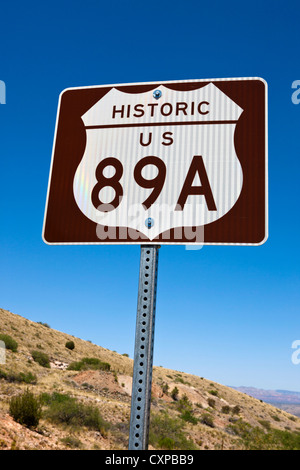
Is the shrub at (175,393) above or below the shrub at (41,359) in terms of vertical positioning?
below

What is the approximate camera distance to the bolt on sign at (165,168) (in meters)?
2.31

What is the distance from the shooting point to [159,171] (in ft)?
8.04

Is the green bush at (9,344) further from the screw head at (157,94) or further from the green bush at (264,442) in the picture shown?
the screw head at (157,94)

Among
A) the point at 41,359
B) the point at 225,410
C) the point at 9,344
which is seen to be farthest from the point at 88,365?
the point at 225,410

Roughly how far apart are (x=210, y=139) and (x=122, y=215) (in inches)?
29.0

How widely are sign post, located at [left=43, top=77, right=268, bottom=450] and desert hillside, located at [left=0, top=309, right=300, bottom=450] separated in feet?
36.5

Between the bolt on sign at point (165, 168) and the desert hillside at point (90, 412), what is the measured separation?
36.5 ft

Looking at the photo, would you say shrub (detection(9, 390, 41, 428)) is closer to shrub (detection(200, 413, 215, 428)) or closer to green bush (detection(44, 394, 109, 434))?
green bush (detection(44, 394, 109, 434))

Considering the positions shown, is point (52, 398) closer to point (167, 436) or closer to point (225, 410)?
point (167, 436)

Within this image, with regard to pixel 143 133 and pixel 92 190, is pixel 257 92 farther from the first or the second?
pixel 92 190

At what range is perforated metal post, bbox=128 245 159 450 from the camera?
6.43 feet

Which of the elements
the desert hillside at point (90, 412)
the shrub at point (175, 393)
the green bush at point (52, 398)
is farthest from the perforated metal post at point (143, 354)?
the shrub at point (175, 393)

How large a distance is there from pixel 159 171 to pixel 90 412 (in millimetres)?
18003

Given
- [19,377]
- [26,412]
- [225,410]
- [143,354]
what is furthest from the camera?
[225,410]
